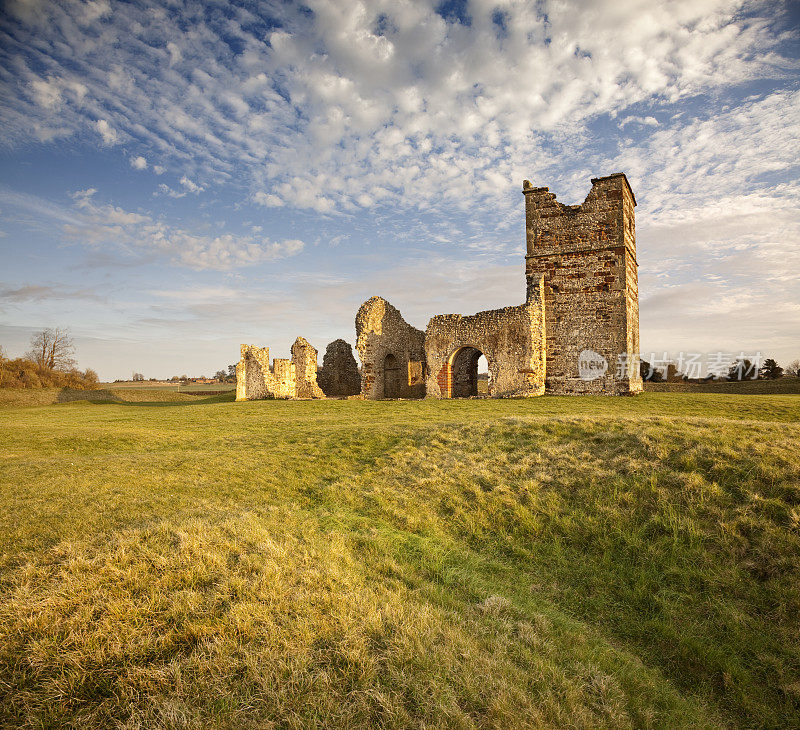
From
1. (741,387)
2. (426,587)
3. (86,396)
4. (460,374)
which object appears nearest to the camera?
(426,587)

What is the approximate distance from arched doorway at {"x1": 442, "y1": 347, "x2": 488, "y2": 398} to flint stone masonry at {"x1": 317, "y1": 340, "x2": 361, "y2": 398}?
39.4ft

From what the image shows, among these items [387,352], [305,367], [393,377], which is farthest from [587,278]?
[305,367]

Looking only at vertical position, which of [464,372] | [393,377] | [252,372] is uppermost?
[252,372]

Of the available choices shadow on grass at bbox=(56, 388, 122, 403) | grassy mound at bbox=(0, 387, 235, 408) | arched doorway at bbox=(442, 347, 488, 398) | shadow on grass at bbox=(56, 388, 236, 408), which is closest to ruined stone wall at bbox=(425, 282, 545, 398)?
arched doorway at bbox=(442, 347, 488, 398)

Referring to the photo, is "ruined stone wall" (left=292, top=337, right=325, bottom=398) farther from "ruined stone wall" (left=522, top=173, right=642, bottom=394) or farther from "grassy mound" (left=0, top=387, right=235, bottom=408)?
"ruined stone wall" (left=522, top=173, right=642, bottom=394)

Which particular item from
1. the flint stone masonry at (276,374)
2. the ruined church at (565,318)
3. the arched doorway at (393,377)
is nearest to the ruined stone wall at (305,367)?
the flint stone masonry at (276,374)

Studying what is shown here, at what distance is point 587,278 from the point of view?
19.3m

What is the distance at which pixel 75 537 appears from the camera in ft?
16.4

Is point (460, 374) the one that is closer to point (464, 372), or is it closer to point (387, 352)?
point (464, 372)

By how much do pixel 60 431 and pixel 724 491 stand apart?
18533mm

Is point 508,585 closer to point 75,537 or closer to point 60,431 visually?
point 75,537

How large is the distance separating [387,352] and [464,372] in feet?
17.9

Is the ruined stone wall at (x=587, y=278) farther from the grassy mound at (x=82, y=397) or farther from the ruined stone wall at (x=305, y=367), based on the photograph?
the grassy mound at (x=82, y=397)

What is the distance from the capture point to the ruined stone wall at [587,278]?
61.7 feet
